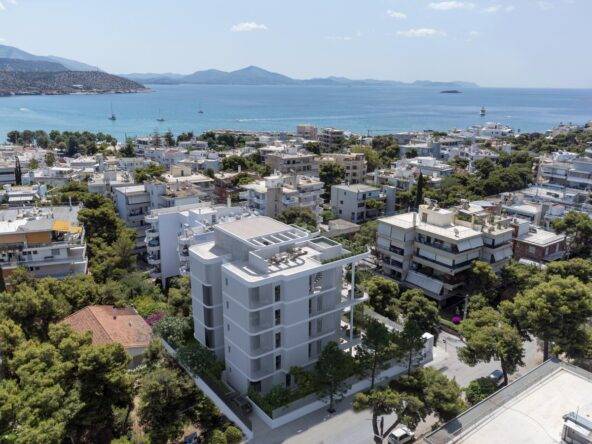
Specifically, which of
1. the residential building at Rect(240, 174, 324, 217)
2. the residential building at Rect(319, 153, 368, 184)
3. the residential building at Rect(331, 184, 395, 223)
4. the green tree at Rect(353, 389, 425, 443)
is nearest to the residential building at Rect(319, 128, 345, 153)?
the residential building at Rect(319, 153, 368, 184)

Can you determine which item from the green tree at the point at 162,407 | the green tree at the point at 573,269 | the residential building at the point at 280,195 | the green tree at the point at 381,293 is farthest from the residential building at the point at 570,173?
the green tree at the point at 162,407

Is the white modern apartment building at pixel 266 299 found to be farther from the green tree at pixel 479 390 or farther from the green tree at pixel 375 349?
the green tree at pixel 479 390

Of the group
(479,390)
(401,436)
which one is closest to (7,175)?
(401,436)

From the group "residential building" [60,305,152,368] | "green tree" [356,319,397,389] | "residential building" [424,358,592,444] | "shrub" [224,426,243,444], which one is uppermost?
"residential building" [424,358,592,444]

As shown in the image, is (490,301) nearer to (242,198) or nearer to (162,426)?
(162,426)

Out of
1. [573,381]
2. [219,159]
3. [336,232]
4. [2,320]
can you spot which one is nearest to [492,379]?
[573,381]

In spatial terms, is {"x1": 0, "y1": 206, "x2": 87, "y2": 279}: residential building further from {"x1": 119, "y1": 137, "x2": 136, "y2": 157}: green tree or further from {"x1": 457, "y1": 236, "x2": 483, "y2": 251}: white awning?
{"x1": 119, "y1": 137, "x2": 136, "y2": 157}: green tree
